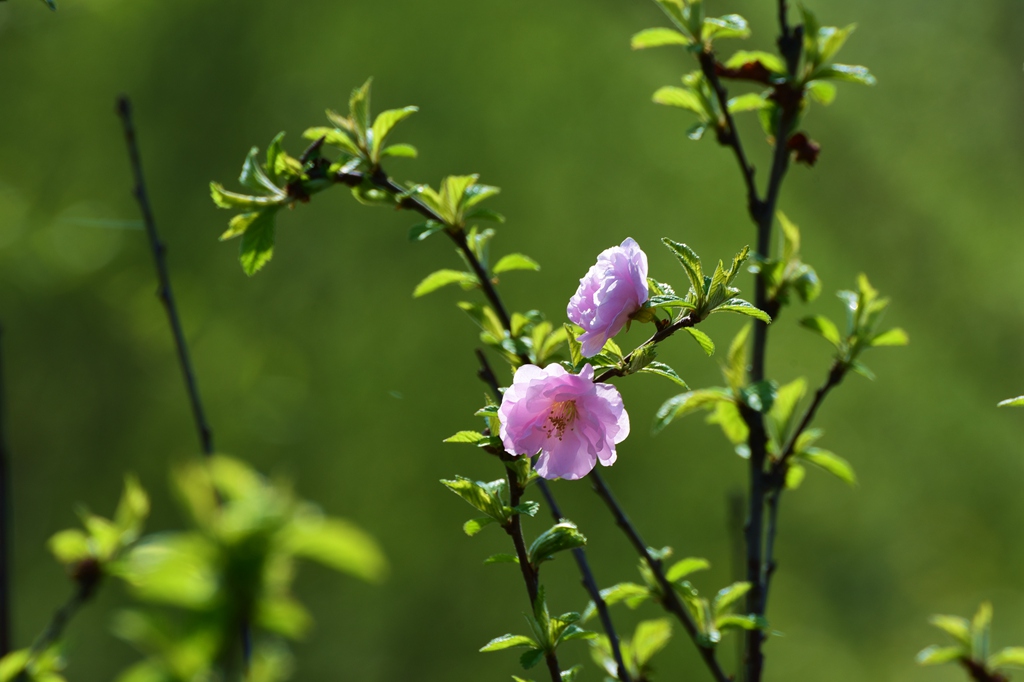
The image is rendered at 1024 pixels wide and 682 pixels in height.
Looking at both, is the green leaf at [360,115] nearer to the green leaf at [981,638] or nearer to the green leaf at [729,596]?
the green leaf at [729,596]

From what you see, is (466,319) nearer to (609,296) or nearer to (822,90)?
(822,90)

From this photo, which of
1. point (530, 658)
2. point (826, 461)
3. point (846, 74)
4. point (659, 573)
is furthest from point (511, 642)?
point (846, 74)

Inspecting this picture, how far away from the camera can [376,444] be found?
4.42 ft

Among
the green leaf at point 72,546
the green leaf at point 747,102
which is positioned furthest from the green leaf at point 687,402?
the green leaf at point 72,546

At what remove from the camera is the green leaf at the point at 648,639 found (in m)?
0.44

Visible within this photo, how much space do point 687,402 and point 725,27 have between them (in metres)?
0.20

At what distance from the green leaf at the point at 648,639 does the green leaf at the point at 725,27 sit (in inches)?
12.2

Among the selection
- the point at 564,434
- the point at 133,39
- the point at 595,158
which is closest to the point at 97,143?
the point at 133,39

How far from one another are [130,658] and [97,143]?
31.4 inches

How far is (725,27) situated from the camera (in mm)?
438

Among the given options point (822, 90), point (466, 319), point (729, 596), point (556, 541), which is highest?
point (822, 90)

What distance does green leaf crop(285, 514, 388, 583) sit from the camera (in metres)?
0.15

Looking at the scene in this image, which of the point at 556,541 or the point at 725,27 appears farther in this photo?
the point at 725,27

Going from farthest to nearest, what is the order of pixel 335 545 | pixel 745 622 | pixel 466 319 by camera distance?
pixel 466 319, pixel 745 622, pixel 335 545
